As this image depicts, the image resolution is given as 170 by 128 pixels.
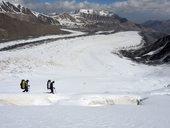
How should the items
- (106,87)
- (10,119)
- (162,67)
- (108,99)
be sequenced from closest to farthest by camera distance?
1. (10,119)
2. (108,99)
3. (106,87)
4. (162,67)

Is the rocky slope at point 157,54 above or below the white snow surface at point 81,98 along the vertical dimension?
above

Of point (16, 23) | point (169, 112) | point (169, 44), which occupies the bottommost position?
point (169, 112)

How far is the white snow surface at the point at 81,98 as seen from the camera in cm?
1745

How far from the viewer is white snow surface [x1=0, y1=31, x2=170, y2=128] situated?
57.3 feet

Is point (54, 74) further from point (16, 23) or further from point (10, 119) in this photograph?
point (16, 23)

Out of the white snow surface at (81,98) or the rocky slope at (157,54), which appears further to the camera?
the rocky slope at (157,54)

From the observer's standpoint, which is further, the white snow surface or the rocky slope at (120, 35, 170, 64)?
the rocky slope at (120, 35, 170, 64)

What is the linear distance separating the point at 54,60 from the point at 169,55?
67.8 ft

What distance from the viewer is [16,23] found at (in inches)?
5148

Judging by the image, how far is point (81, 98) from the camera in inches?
1037

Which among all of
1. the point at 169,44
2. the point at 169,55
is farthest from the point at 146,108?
the point at 169,44

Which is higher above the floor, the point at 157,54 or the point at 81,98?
the point at 157,54

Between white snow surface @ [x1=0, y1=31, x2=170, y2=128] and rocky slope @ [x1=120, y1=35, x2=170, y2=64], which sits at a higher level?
rocky slope @ [x1=120, y1=35, x2=170, y2=64]

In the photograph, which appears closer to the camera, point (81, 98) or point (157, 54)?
point (81, 98)
